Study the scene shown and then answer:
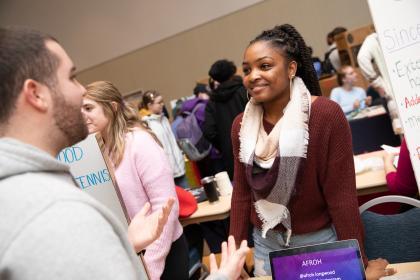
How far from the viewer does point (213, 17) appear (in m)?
8.94

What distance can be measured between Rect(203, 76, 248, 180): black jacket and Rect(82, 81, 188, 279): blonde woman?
1720mm

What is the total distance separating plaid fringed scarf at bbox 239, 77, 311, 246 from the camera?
5.30ft

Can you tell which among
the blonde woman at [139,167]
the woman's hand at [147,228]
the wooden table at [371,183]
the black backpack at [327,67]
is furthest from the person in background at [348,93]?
the woman's hand at [147,228]

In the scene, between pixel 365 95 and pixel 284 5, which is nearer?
pixel 365 95

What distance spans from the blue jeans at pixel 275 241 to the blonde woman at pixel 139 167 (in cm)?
49

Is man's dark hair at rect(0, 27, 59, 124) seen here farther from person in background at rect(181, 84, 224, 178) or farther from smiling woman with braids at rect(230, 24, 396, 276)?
person in background at rect(181, 84, 224, 178)

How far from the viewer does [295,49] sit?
1.79 meters

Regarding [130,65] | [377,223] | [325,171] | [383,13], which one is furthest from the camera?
[130,65]

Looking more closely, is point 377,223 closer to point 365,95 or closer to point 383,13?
point 383,13

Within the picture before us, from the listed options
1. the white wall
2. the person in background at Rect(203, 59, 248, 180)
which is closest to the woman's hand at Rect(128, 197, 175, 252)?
the person in background at Rect(203, 59, 248, 180)

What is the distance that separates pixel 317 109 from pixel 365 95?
162 inches

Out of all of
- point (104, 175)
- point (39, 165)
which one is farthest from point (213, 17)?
point (39, 165)

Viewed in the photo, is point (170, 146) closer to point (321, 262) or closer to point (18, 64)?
point (321, 262)

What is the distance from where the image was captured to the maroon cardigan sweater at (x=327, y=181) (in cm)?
158
